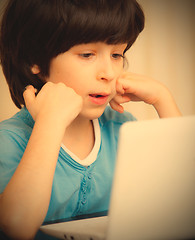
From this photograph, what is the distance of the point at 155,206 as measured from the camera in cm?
43

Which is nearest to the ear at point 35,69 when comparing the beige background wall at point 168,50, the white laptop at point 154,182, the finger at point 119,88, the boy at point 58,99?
the boy at point 58,99

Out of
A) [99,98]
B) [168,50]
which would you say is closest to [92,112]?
[99,98]

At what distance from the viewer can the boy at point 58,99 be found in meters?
0.60

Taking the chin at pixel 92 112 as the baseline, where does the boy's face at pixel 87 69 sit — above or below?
above

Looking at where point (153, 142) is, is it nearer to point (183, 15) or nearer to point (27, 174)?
point (27, 174)

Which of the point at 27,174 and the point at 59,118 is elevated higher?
the point at 59,118

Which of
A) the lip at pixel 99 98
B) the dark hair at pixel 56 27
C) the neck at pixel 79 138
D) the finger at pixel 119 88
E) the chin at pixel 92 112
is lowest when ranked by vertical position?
the neck at pixel 79 138

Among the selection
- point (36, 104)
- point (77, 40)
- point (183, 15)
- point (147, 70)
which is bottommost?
point (36, 104)

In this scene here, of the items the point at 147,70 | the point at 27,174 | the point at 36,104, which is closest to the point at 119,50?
the point at 36,104

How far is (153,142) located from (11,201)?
1.02 ft

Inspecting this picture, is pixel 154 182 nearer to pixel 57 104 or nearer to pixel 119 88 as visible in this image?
→ pixel 57 104

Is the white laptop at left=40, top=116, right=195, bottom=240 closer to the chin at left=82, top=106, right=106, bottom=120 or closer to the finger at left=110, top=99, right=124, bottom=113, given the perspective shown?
the chin at left=82, top=106, right=106, bottom=120

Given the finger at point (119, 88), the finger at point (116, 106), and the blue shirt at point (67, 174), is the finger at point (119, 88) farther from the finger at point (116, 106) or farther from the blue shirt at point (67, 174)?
the blue shirt at point (67, 174)

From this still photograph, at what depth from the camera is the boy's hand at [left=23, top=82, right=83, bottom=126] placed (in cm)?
67
